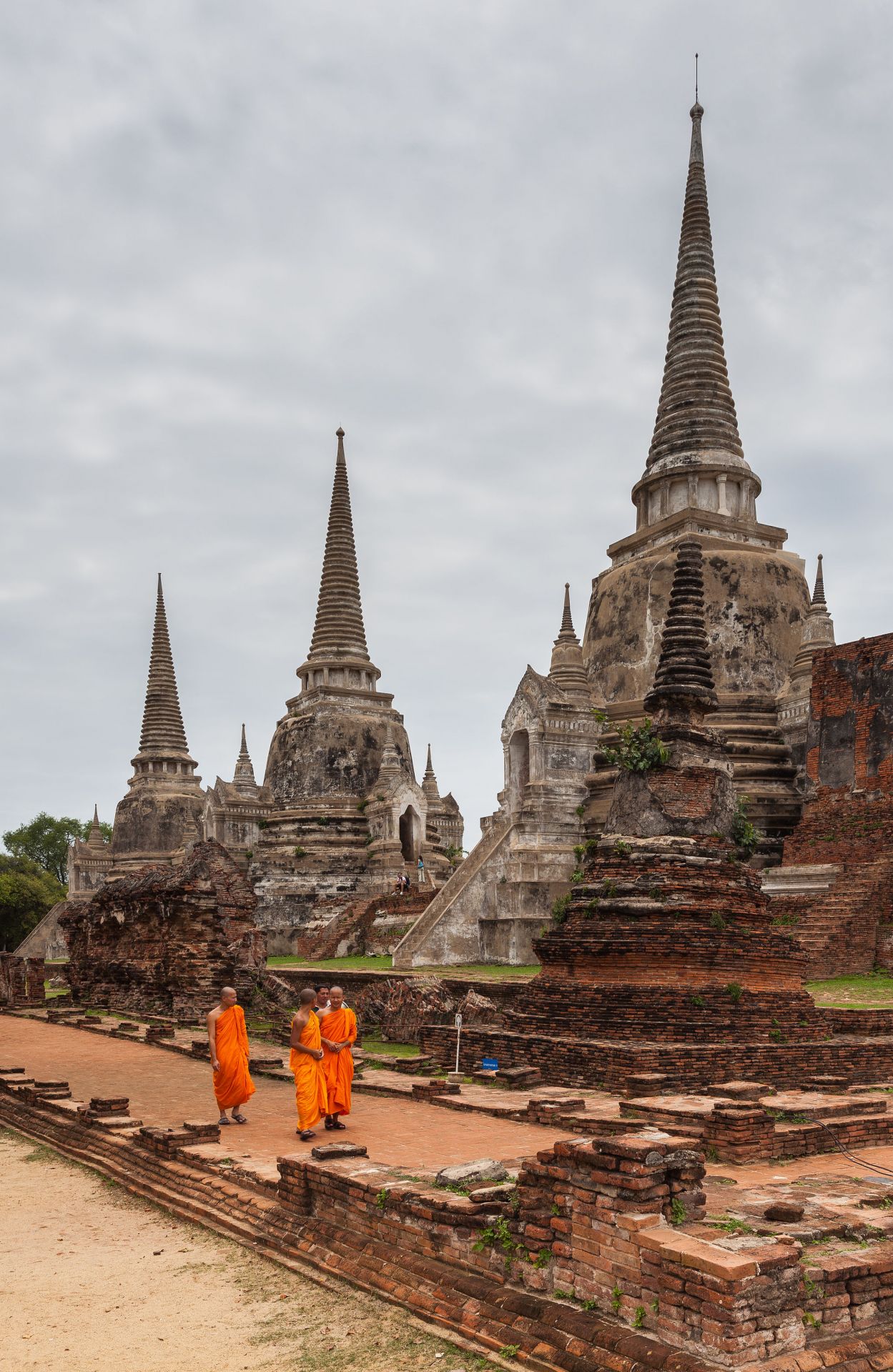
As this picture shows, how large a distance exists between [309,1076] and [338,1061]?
1.14 feet

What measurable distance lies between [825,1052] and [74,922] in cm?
1781

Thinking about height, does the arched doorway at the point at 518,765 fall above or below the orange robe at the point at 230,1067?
above

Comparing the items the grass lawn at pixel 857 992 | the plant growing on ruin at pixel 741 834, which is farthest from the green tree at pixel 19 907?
the plant growing on ruin at pixel 741 834

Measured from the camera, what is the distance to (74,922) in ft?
83.9

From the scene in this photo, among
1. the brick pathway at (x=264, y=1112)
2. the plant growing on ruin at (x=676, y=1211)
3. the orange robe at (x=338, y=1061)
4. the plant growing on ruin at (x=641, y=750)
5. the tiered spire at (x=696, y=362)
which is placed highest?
the tiered spire at (x=696, y=362)

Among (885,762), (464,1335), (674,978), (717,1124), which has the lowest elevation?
(464,1335)

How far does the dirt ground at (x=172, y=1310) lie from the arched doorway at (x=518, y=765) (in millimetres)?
18937

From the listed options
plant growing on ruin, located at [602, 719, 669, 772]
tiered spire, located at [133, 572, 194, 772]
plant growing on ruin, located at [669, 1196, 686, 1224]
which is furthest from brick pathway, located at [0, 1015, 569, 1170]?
tiered spire, located at [133, 572, 194, 772]

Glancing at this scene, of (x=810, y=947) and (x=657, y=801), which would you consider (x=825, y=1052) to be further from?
(x=810, y=947)

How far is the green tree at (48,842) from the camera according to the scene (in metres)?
77.4

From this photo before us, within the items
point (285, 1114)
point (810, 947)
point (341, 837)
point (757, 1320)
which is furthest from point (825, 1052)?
point (341, 837)

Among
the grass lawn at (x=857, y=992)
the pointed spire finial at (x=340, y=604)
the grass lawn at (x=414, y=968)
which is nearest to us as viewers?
the grass lawn at (x=857, y=992)

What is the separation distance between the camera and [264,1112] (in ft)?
37.8

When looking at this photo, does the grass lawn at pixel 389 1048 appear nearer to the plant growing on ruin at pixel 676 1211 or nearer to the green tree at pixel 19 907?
the plant growing on ruin at pixel 676 1211
